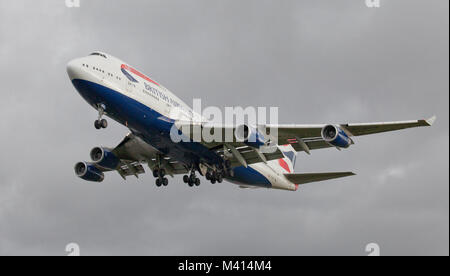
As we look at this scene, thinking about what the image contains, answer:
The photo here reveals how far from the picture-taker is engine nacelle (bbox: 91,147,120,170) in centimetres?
4800

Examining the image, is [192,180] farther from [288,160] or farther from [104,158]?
[288,160]

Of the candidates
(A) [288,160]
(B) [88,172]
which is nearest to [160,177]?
(B) [88,172]

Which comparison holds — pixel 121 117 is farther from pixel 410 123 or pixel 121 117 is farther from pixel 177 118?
pixel 410 123

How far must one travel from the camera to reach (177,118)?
42.3 meters

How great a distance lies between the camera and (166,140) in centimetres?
4206

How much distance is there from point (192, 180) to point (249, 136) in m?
8.63

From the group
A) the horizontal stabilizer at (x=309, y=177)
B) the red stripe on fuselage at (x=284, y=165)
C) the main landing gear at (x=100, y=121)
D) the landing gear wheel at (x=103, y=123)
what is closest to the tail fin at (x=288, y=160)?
the red stripe on fuselage at (x=284, y=165)

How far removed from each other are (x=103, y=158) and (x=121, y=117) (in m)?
8.46

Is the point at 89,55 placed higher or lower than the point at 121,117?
higher

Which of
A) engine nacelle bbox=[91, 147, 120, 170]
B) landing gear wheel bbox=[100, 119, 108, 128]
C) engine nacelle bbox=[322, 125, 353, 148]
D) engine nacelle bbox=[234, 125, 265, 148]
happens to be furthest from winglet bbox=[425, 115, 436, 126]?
engine nacelle bbox=[91, 147, 120, 170]

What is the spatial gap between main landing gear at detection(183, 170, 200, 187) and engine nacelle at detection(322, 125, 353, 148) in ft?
37.7

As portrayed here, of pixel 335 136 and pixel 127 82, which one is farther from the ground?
pixel 127 82

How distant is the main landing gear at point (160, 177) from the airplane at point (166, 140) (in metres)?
0.04
